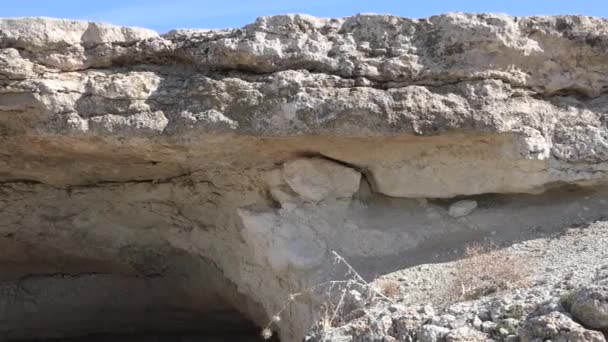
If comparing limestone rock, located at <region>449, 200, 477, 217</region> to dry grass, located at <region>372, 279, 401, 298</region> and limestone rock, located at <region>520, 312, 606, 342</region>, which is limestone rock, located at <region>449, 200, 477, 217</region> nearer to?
dry grass, located at <region>372, 279, 401, 298</region>

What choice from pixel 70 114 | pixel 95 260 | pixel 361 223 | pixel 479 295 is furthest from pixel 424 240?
pixel 95 260

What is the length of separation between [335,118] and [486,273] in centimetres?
106

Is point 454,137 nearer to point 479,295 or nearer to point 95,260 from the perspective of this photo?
point 479,295

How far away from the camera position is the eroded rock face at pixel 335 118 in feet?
13.2

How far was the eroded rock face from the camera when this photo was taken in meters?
4.02

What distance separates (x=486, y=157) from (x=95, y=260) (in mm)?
2711

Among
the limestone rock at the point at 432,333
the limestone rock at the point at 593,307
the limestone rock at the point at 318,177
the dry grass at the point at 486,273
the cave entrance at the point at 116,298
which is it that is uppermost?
the limestone rock at the point at 318,177

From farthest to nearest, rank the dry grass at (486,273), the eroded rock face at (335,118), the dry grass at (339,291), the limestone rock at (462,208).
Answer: the limestone rock at (462,208), the eroded rock face at (335,118), the dry grass at (339,291), the dry grass at (486,273)

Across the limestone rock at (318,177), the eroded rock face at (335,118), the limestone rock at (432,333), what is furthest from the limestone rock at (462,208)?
the limestone rock at (432,333)

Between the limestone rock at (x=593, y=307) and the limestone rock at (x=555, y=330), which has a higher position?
the limestone rock at (x=593, y=307)

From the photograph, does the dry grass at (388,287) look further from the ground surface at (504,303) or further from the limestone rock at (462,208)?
the limestone rock at (462,208)

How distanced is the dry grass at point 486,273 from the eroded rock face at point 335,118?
1.03 ft

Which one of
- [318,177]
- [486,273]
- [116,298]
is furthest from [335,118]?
[116,298]

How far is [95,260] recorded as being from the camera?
529cm
